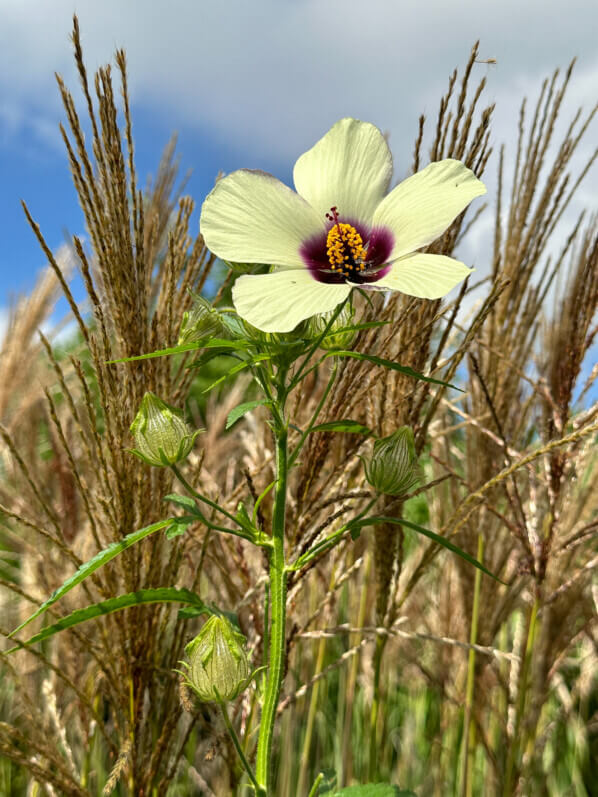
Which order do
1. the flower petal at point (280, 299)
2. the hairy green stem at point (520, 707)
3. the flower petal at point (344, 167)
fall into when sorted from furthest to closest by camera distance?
1. the hairy green stem at point (520, 707)
2. the flower petal at point (344, 167)
3. the flower petal at point (280, 299)

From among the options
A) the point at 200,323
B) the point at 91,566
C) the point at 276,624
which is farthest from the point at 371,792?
the point at 200,323

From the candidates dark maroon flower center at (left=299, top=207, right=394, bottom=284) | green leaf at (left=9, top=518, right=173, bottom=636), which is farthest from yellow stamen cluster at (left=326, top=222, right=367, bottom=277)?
green leaf at (left=9, top=518, right=173, bottom=636)

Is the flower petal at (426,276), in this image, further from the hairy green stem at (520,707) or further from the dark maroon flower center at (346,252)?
the hairy green stem at (520,707)

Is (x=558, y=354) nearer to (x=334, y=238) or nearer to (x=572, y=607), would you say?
(x=572, y=607)

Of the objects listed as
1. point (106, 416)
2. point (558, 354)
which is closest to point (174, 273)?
point (106, 416)

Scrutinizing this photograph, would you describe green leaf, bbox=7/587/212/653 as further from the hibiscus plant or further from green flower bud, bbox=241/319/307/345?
green flower bud, bbox=241/319/307/345

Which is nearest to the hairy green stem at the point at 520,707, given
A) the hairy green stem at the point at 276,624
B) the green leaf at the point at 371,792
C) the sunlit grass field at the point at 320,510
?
the sunlit grass field at the point at 320,510

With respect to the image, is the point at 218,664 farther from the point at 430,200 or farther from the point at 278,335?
the point at 430,200
